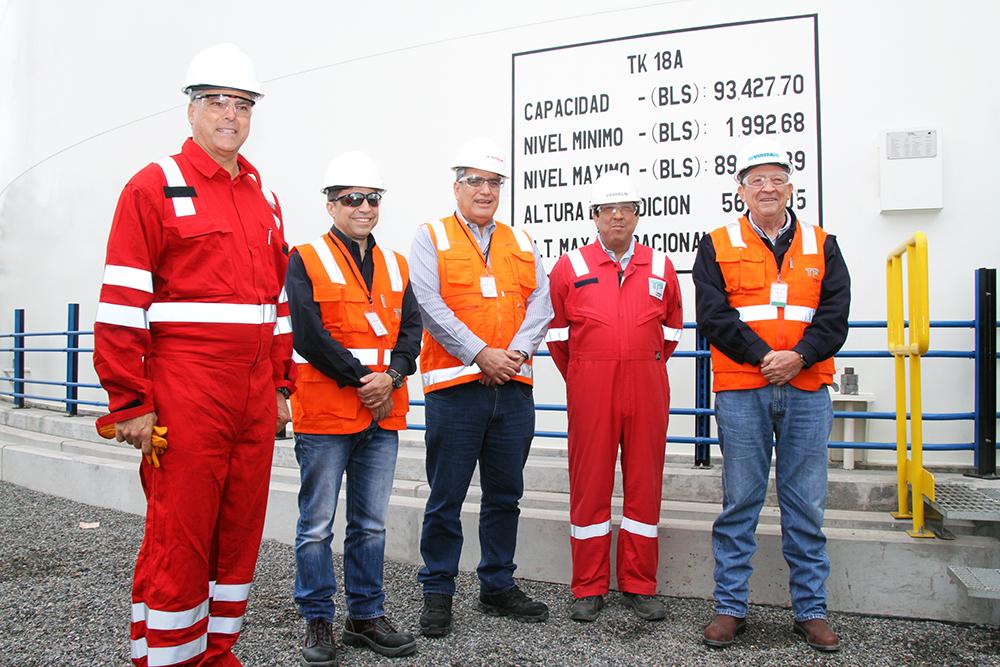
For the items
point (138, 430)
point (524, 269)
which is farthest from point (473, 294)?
point (138, 430)

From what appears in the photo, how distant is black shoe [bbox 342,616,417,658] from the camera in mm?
3098

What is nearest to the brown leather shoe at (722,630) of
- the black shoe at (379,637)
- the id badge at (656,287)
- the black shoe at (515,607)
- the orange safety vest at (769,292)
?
the black shoe at (515,607)

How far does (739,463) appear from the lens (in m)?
3.28

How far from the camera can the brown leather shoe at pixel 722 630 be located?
10.3 ft

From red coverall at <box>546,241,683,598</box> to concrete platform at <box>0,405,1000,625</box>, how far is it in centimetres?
33

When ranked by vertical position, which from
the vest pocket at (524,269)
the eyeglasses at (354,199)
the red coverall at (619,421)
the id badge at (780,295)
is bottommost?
the red coverall at (619,421)

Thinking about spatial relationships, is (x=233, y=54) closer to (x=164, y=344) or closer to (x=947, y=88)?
(x=164, y=344)

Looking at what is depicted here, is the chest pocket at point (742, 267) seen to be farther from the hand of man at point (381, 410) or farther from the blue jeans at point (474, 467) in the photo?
the hand of man at point (381, 410)

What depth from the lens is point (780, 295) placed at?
10.7 ft

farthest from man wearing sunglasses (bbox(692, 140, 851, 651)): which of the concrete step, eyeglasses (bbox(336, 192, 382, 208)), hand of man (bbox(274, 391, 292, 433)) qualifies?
hand of man (bbox(274, 391, 292, 433))

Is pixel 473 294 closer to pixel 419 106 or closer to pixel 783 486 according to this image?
pixel 783 486

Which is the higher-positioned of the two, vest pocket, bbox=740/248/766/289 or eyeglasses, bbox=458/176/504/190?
eyeglasses, bbox=458/176/504/190

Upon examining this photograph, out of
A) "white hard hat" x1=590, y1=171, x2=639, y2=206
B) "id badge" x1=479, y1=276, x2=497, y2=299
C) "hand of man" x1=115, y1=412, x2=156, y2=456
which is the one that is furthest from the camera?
"white hard hat" x1=590, y1=171, x2=639, y2=206

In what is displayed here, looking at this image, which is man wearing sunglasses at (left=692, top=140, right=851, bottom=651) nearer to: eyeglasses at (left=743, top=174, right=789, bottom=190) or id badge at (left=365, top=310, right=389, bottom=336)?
eyeglasses at (left=743, top=174, right=789, bottom=190)
